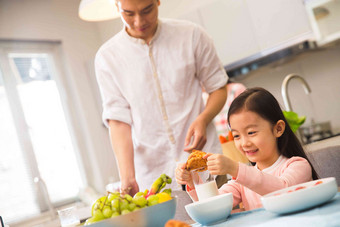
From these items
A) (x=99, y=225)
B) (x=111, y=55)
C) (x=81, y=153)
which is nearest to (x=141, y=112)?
(x=111, y=55)

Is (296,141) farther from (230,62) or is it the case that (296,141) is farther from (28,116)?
(28,116)

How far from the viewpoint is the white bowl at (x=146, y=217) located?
89 centimetres

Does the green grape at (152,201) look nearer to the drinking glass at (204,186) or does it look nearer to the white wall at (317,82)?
the drinking glass at (204,186)

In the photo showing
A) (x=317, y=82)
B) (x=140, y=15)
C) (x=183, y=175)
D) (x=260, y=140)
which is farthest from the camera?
(x=317, y=82)

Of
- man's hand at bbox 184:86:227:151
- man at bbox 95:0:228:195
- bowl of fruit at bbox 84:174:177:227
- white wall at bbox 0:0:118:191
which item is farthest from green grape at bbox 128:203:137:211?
white wall at bbox 0:0:118:191

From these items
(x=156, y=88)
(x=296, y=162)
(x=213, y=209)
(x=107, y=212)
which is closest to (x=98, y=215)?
(x=107, y=212)

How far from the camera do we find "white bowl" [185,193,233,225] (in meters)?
1.02

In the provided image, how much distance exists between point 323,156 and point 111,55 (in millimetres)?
988

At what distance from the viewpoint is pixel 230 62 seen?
4.13 m

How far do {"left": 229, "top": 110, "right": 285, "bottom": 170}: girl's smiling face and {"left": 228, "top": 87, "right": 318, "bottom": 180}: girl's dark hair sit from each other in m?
0.02

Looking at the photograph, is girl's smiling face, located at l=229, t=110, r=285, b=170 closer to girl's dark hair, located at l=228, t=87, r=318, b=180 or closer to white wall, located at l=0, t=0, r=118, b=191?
girl's dark hair, located at l=228, t=87, r=318, b=180

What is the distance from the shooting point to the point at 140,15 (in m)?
1.76

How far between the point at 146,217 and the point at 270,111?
0.63 m

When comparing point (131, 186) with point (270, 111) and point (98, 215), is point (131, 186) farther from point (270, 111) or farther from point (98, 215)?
point (98, 215)
